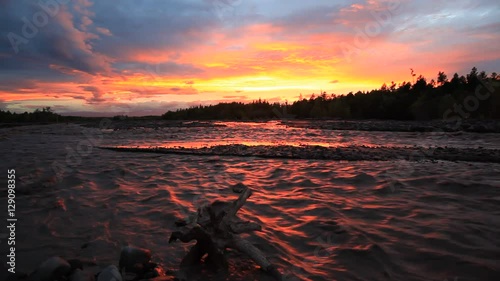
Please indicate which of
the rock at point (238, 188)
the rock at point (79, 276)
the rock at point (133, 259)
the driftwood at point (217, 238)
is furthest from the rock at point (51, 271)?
the rock at point (238, 188)

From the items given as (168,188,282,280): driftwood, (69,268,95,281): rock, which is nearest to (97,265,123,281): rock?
(69,268,95,281): rock

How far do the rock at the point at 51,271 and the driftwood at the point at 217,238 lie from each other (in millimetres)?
1285

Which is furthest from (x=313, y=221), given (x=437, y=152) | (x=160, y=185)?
(x=437, y=152)

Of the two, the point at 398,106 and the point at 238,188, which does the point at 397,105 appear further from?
the point at 238,188

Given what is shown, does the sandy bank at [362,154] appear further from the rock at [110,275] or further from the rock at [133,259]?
the rock at [110,275]

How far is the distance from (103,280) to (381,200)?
5.81 meters

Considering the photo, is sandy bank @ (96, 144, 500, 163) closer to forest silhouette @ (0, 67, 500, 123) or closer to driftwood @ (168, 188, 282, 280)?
driftwood @ (168, 188, 282, 280)

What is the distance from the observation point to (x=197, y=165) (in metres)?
11.8

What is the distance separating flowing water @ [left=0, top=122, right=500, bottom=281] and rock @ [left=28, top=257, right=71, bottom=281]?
2.14 ft

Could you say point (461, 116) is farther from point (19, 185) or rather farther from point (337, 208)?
point (19, 185)

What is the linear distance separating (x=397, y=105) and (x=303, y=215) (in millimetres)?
56378

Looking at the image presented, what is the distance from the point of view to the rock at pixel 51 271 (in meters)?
3.36

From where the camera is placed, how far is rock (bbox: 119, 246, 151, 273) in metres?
3.75

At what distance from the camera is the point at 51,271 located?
11.1 ft
